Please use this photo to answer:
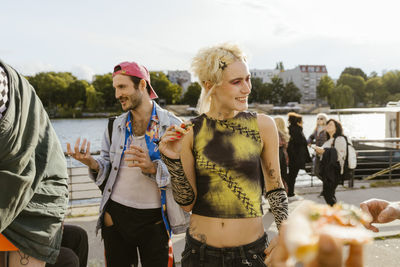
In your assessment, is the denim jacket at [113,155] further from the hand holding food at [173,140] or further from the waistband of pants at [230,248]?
the waistband of pants at [230,248]

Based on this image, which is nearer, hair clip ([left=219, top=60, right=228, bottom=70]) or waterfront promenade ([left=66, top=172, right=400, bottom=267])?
hair clip ([left=219, top=60, right=228, bottom=70])

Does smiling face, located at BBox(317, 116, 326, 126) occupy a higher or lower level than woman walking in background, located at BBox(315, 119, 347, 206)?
higher

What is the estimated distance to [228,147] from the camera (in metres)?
2.11

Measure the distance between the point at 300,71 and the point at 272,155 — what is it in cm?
15175

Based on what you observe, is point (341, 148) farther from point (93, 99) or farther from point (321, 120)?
point (93, 99)

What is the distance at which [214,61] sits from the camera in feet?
6.95

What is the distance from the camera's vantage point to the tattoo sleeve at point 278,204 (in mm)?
2051

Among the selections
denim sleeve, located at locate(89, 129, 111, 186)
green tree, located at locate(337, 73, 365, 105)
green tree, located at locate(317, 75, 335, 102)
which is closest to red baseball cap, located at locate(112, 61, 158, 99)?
denim sleeve, located at locate(89, 129, 111, 186)

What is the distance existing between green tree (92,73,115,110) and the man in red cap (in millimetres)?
81680

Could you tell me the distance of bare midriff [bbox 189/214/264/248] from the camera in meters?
1.99

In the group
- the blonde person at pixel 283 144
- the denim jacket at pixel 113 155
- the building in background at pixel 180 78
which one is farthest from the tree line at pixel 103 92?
the denim jacket at pixel 113 155

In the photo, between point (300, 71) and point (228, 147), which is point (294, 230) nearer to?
point (228, 147)

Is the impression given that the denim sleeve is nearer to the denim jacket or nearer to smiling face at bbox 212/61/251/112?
the denim jacket

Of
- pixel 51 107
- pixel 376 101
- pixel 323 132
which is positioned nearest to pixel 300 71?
pixel 376 101
